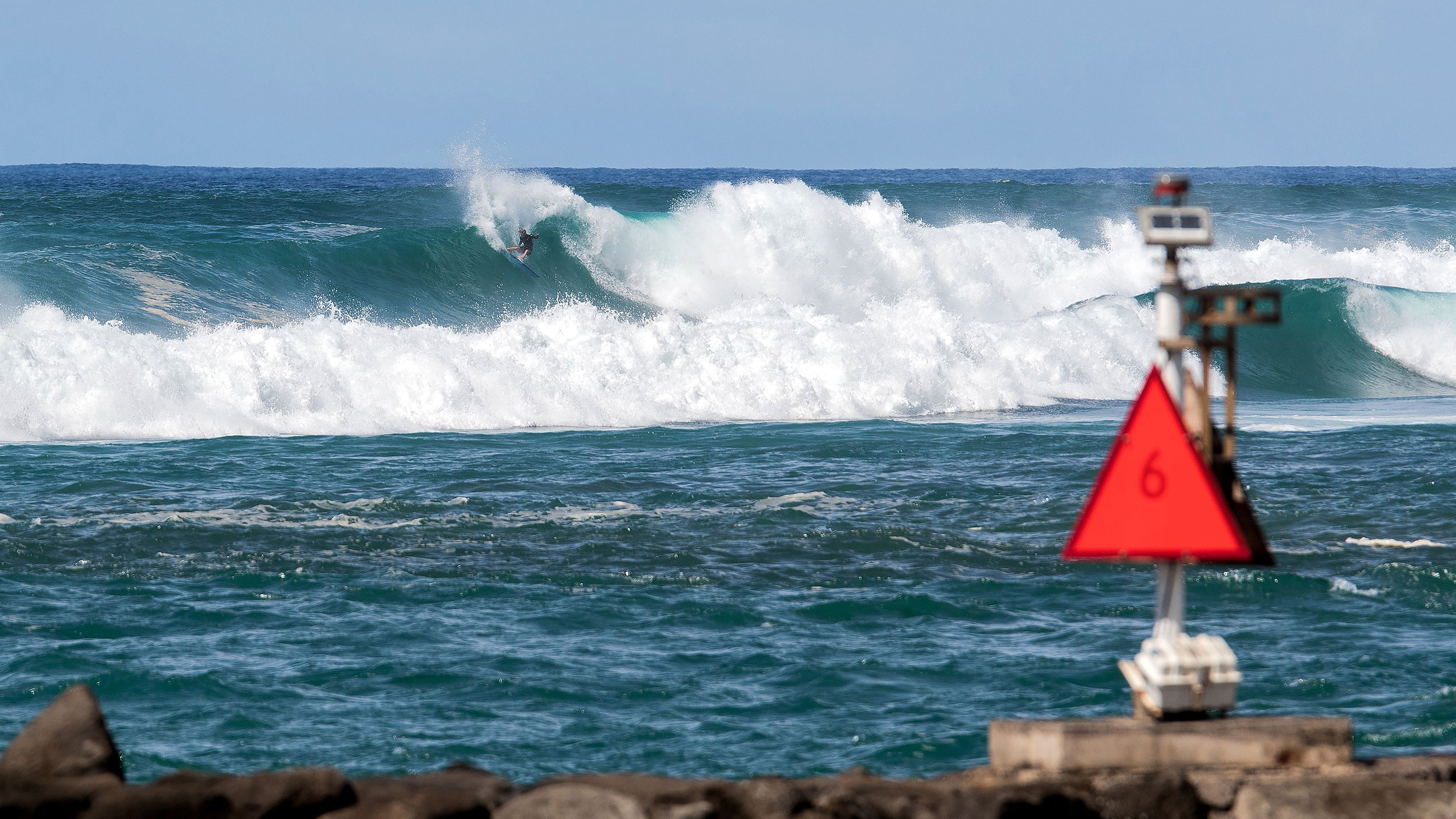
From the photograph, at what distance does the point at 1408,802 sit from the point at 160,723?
5.92 metres

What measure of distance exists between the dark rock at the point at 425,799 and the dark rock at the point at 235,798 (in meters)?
0.08

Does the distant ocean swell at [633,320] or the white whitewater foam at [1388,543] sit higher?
the distant ocean swell at [633,320]

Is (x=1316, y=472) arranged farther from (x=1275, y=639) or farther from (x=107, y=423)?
(x=107, y=423)

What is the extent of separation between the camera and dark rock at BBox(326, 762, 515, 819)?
199 inches

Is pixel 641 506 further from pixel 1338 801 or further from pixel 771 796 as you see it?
pixel 1338 801

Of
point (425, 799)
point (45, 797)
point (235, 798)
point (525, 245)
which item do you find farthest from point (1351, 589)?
point (525, 245)

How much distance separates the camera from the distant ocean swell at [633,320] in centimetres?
1970

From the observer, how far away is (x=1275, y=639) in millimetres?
9109

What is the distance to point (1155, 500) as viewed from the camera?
195 inches

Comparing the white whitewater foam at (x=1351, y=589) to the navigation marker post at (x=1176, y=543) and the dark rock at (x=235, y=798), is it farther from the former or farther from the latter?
the dark rock at (x=235, y=798)

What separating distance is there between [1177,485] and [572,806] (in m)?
2.30

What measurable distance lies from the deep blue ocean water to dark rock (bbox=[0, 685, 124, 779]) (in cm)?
153

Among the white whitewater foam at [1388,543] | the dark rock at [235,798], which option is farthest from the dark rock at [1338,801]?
the white whitewater foam at [1388,543]

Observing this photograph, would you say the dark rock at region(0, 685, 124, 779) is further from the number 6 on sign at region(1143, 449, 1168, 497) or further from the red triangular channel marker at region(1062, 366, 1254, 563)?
the number 6 on sign at region(1143, 449, 1168, 497)
